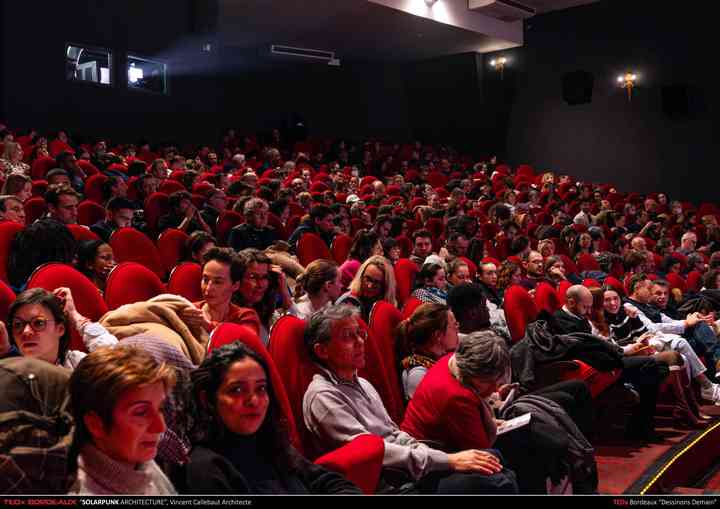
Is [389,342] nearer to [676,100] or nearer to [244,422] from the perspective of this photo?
[244,422]

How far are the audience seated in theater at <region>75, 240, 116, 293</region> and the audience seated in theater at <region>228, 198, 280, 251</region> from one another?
0.63m

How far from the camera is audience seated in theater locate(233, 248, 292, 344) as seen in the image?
1030mm

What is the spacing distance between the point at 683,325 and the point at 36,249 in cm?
142

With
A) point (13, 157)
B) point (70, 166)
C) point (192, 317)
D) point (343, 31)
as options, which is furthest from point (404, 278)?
point (343, 31)

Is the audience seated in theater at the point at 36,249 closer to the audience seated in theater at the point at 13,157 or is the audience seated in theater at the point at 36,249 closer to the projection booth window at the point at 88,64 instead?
the audience seated in theater at the point at 13,157

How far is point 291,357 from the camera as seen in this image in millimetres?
776

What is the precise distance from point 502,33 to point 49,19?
2.69m

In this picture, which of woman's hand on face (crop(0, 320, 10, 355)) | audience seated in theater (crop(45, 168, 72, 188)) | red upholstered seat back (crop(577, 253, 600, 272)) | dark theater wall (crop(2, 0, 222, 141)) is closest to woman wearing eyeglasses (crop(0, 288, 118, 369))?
woman's hand on face (crop(0, 320, 10, 355))

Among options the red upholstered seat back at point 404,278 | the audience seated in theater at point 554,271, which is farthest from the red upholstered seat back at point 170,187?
the audience seated in theater at point 554,271

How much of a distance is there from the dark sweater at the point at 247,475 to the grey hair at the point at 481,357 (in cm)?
21

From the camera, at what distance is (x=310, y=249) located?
5.68 ft

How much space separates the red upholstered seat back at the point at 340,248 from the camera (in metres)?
1.81

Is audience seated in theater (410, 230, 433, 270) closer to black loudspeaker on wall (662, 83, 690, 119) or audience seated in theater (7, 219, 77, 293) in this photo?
audience seated in theater (7, 219, 77, 293)
